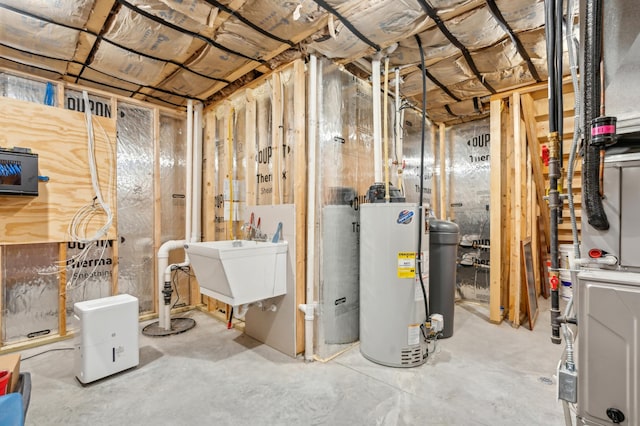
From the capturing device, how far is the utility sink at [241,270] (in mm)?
2190

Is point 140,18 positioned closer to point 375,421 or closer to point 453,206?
point 375,421

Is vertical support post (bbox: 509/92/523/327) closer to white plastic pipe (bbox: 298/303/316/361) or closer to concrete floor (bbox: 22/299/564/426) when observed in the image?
concrete floor (bbox: 22/299/564/426)

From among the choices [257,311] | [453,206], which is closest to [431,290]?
[257,311]

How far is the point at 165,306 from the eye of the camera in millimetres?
3068

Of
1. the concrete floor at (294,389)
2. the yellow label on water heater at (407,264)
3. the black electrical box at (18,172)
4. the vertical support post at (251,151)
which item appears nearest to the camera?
the concrete floor at (294,389)

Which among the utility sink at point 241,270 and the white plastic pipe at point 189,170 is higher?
the white plastic pipe at point 189,170

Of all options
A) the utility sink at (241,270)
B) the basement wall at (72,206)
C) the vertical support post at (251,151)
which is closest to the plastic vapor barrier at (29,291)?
the basement wall at (72,206)

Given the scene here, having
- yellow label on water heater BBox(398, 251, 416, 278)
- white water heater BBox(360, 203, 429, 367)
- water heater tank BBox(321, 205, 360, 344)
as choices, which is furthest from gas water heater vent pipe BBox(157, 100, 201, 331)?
yellow label on water heater BBox(398, 251, 416, 278)

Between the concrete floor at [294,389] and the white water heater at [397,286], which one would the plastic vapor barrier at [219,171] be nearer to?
the concrete floor at [294,389]

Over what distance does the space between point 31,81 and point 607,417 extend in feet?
14.1

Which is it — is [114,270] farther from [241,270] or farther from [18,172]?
[241,270]

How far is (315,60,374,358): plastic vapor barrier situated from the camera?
8.35 feet

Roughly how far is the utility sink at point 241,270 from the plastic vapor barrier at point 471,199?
2.74m

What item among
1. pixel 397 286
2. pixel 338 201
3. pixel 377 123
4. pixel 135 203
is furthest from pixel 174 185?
pixel 397 286
